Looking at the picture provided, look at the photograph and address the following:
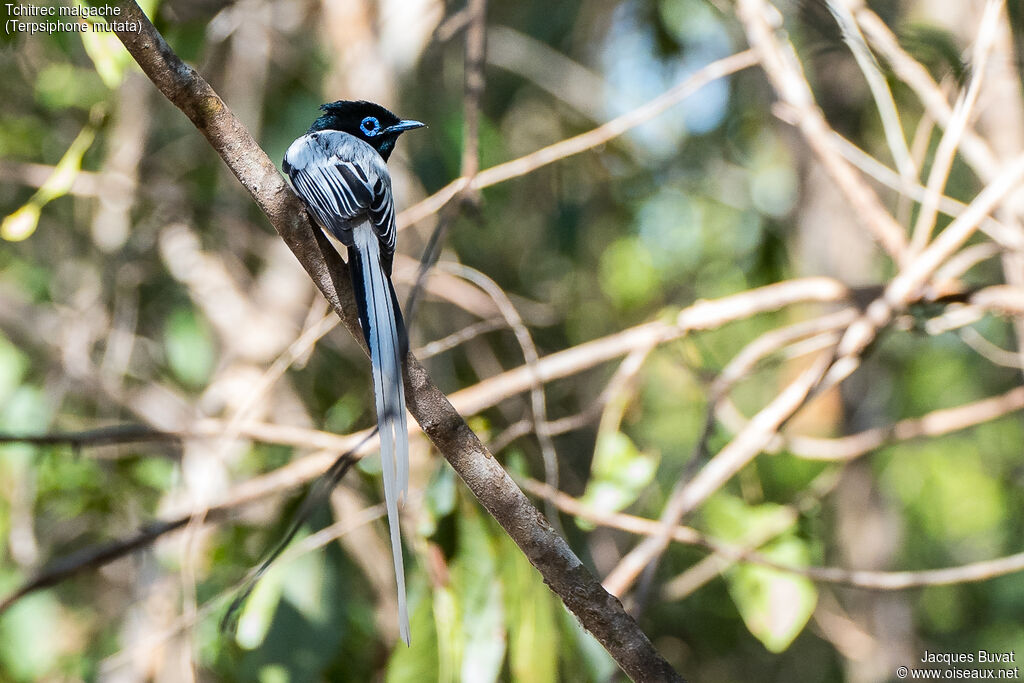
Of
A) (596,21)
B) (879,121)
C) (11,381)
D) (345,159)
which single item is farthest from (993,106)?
(11,381)

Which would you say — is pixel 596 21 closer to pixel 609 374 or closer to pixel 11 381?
pixel 609 374

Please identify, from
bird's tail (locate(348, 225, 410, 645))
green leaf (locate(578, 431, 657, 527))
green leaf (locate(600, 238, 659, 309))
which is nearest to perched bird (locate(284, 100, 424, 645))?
bird's tail (locate(348, 225, 410, 645))

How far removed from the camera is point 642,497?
4.51m

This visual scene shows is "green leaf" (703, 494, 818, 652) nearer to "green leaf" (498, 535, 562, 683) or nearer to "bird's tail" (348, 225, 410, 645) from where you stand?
"green leaf" (498, 535, 562, 683)

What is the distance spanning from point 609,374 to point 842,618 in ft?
7.19

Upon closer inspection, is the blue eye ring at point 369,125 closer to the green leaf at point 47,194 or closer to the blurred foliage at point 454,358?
the blurred foliage at point 454,358

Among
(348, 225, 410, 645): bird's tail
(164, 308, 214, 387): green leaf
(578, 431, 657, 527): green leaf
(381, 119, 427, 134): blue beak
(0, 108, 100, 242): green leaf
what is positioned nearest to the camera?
(348, 225, 410, 645): bird's tail

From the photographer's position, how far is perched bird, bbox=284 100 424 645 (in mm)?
1616

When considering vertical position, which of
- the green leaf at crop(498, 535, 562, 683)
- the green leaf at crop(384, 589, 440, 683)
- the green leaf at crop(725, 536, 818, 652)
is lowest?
the green leaf at crop(725, 536, 818, 652)

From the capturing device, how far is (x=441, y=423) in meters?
1.57

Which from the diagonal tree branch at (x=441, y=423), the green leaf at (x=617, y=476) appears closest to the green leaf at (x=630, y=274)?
the green leaf at (x=617, y=476)

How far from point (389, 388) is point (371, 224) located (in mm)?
543

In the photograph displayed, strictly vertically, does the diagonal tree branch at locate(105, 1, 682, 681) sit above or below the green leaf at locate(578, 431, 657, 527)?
above

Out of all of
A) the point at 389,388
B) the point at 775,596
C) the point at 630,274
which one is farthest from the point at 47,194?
the point at 630,274
